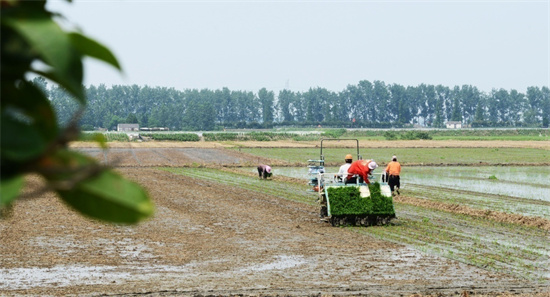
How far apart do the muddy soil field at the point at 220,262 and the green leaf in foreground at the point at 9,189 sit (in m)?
7.65

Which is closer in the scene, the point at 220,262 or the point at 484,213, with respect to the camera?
the point at 220,262

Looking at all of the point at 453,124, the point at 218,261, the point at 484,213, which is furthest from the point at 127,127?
the point at 218,261

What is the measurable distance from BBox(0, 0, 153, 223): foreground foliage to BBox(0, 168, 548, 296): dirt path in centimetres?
1029

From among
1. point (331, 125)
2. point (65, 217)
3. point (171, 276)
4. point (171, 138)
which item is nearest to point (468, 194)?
point (65, 217)

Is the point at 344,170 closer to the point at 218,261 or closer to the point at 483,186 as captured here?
the point at 218,261

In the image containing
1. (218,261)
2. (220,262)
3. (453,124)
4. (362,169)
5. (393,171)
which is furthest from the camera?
(453,124)

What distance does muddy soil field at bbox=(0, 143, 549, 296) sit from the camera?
451 inches

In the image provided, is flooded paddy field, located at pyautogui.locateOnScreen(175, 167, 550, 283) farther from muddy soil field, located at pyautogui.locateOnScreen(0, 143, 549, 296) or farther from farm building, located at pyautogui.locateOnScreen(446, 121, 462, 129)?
farm building, located at pyautogui.locateOnScreen(446, 121, 462, 129)

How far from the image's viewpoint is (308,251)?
14.9 metres

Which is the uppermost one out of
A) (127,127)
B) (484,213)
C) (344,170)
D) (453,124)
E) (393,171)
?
(127,127)

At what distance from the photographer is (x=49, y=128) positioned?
2.99ft

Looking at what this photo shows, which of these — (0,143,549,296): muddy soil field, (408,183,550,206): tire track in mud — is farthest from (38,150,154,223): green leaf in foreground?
(408,183,550,206): tire track in mud

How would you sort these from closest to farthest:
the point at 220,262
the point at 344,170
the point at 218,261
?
the point at 220,262, the point at 218,261, the point at 344,170

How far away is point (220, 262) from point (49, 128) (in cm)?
1301
